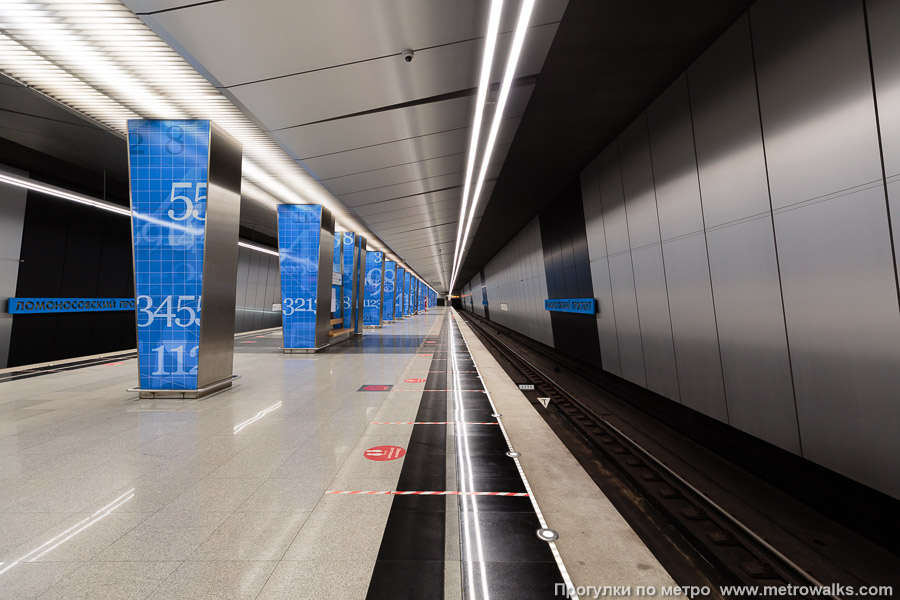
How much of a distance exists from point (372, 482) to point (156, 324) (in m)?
5.59

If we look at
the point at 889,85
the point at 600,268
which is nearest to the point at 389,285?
the point at 600,268

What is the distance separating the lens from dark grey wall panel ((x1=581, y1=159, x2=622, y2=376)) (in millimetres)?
7477

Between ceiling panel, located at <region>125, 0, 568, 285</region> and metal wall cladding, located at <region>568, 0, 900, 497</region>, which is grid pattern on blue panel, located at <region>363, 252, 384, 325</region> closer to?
ceiling panel, located at <region>125, 0, 568, 285</region>

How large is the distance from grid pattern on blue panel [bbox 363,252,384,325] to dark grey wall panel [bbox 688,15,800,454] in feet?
62.1

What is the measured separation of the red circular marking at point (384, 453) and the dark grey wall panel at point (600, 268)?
17.9 ft

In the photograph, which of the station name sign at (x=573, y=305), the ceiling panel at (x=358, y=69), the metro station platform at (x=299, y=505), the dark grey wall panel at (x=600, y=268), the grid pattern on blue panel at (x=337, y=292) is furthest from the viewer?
the grid pattern on blue panel at (x=337, y=292)

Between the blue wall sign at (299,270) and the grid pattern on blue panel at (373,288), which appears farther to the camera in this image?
the grid pattern on blue panel at (373,288)

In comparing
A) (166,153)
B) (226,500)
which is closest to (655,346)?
(226,500)

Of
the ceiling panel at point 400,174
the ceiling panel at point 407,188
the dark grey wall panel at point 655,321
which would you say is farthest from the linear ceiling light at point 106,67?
the dark grey wall panel at point 655,321

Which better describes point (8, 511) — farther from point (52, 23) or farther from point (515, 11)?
point (515, 11)

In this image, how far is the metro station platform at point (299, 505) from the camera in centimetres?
198

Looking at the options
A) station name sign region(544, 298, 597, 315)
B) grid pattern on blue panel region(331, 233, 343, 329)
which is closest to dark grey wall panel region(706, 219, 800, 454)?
station name sign region(544, 298, 597, 315)

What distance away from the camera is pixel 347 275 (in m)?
15.3

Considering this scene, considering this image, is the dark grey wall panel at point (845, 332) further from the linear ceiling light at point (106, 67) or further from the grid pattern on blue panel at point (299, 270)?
the grid pattern on blue panel at point (299, 270)
